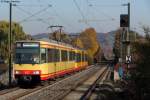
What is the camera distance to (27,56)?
104 ft

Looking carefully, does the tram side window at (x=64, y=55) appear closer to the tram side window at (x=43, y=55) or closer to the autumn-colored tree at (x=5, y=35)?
the tram side window at (x=43, y=55)

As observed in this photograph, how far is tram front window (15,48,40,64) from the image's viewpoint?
31.6 meters

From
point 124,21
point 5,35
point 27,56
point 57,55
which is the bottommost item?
point 27,56

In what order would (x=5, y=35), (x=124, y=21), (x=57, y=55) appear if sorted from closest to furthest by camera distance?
(x=124, y=21), (x=57, y=55), (x=5, y=35)

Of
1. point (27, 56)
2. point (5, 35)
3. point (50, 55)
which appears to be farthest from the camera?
point (5, 35)

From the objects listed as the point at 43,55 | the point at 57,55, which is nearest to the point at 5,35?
the point at 57,55

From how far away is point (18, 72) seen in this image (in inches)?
1247

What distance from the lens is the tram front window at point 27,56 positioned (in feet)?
104

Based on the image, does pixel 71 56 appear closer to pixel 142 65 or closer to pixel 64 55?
pixel 64 55

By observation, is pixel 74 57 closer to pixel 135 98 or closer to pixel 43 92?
pixel 43 92

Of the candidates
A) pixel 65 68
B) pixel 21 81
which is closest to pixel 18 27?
pixel 65 68

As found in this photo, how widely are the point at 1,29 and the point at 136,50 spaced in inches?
3300

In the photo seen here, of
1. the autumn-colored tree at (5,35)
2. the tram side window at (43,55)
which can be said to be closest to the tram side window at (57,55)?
the tram side window at (43,55)

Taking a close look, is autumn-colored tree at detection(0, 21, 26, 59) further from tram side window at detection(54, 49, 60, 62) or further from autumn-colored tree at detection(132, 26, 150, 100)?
autumn-colored tree at detection(132, 26, 150, 100)
